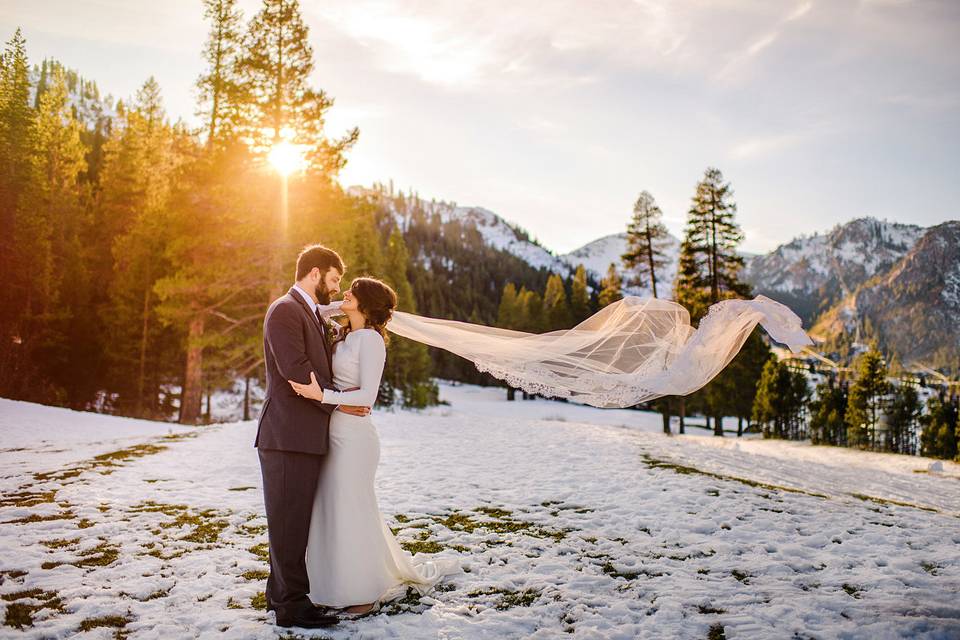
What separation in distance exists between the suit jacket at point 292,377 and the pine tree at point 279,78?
49.7 feet

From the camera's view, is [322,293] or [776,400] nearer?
[322,293]

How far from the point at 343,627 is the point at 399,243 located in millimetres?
38240

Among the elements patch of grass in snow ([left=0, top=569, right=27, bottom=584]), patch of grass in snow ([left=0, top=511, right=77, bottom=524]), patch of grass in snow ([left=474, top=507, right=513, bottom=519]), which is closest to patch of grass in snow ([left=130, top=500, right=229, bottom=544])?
patch of grass in snow ([left=0, top=511, right=77, bottom=524])

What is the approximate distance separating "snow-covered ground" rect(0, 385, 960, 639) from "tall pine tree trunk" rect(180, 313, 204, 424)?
6.47 meters

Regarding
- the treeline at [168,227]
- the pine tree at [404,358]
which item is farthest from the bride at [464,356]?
the pine tree at [404,358]

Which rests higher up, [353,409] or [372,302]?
[372,302]

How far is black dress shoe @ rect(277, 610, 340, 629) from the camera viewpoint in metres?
4.34

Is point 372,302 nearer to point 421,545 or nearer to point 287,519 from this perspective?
point 287,519

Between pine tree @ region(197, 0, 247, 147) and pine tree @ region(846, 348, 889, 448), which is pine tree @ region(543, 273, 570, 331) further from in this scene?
pine tree @ region(197, 0, 247, 147)

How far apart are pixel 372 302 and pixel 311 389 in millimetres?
930

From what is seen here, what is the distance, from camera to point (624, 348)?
7.35m

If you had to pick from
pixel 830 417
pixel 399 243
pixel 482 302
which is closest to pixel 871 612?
pixel 399 243

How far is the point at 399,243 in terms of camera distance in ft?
136

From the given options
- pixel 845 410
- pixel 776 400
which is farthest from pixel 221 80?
pixel 845 410
